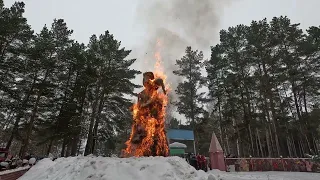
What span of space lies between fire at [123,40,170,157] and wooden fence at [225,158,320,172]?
1178 cm

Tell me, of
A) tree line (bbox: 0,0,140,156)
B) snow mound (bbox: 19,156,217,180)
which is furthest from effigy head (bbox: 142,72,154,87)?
tree line (bbox: 0,0,140,156)

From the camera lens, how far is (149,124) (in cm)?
1423

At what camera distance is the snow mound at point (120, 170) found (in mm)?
8445

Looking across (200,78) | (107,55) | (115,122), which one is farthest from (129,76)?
(200,78)

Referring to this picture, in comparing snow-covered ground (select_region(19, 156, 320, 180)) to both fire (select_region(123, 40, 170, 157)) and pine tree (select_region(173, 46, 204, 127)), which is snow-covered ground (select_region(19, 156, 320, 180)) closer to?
fire (select_region(123, 40, 170, 157))

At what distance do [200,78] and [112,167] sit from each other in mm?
27259

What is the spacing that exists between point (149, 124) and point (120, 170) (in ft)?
18.5

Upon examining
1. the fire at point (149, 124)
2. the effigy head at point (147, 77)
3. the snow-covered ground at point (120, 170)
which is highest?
the effigy head at point (147, 77)

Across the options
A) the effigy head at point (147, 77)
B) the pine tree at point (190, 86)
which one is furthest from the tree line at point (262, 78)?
the effigy head at point (147, 77)

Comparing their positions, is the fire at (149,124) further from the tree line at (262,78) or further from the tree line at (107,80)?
the tree line at (262,78)

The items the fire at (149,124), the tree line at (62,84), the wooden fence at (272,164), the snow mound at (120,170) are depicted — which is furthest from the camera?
the tree line at (62,84)

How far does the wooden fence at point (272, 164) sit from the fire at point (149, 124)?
464 inches

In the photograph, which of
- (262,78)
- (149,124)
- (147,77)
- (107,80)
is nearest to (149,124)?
(149,124)

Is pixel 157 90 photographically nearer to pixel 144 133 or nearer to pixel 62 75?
pixel 144 133
